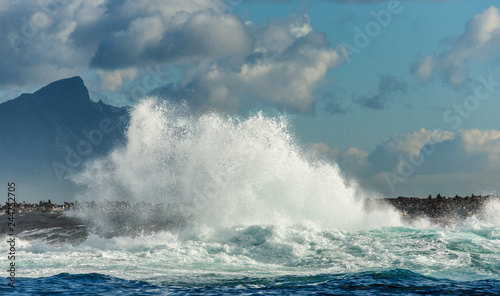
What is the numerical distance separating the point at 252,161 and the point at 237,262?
33.7ft

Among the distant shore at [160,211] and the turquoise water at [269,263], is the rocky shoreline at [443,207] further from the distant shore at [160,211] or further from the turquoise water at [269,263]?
the turquoise water at [269,263]

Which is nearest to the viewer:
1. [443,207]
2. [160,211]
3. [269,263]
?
[269,263]

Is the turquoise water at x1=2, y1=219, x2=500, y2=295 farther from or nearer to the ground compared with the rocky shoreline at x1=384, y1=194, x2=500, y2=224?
nearer to the ground

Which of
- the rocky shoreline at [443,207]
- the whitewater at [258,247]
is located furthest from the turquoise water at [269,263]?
the rocky shoreline at [443,207]

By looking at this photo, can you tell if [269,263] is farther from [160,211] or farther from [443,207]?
[443,207]

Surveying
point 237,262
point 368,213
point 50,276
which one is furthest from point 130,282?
point 368,213

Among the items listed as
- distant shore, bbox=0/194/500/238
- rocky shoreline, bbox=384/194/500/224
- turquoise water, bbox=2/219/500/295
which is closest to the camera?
turquoise water, bbox=2/219/500/295

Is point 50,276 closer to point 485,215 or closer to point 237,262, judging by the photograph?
point 237,262

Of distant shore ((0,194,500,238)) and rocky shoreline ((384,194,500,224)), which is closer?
distant shore ((0,194,500,238))

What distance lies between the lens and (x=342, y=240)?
23688 millimetres

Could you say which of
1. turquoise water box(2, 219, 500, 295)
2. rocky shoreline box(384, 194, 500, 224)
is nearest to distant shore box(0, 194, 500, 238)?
rocky shoreline box(384, 194, 500, 224)

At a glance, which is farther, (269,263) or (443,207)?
(443,207)

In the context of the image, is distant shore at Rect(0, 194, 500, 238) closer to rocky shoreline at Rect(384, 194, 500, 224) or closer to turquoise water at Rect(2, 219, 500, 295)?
rocky shoreline at Rect(384, 194, 500, 224)

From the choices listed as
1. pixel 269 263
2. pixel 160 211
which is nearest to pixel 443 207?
pixel 160 211
